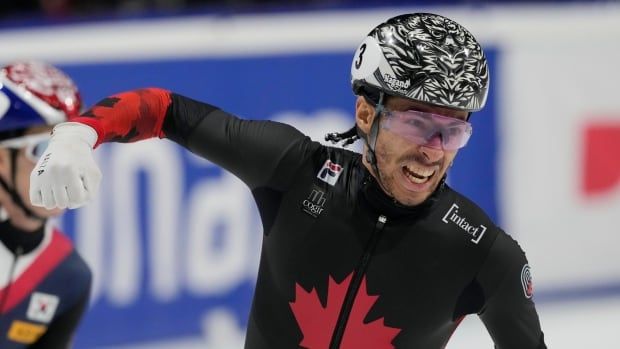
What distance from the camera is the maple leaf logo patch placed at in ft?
8.91

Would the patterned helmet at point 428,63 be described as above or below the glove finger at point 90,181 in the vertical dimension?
above

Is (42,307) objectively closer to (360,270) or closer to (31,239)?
(31,239)

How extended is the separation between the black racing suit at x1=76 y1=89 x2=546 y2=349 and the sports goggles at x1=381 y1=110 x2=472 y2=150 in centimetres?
22

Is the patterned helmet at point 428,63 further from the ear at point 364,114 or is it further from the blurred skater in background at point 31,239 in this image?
the blurred skater in background at point 31,239

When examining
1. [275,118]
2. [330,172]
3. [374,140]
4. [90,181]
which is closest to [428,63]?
[374,140]

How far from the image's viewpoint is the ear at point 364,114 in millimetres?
2670

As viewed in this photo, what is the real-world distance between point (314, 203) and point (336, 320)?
0.31m

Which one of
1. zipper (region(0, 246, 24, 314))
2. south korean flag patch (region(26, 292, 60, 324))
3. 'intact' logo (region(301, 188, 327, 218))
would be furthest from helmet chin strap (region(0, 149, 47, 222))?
'intact' logo (region(301, 188, 327, 218))

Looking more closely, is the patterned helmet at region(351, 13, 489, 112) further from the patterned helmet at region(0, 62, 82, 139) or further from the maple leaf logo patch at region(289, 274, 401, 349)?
the patterned helmet at region(0, 62, 82, 139)

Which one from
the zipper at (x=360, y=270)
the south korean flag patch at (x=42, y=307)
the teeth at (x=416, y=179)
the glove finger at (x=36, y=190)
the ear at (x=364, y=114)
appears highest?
the ear at (x=364, y=114)

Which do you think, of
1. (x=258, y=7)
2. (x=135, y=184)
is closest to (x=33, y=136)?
(x=135, y=184)

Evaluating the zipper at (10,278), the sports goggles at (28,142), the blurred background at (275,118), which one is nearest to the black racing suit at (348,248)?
the sports goggles at (28,142)

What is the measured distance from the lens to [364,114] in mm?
2705

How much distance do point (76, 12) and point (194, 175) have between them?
126 cm
